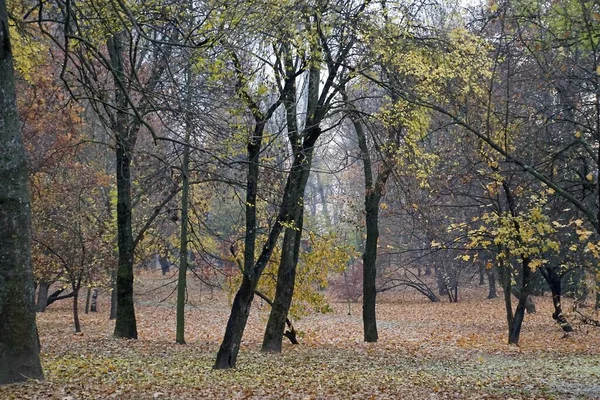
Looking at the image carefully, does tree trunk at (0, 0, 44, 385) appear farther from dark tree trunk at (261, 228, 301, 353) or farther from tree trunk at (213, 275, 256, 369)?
dark tree trunk at (261, 228, 301, 353)

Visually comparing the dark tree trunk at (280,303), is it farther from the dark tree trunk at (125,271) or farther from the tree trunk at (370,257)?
the dark tree trunk at (125,271)

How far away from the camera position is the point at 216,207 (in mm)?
40156

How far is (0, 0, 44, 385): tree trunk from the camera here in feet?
24.8

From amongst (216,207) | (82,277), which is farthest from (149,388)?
(216,207)

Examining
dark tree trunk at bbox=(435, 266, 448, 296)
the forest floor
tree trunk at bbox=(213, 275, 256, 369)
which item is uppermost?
dark tree trunk at bbox=(435, 266, 448, 296)

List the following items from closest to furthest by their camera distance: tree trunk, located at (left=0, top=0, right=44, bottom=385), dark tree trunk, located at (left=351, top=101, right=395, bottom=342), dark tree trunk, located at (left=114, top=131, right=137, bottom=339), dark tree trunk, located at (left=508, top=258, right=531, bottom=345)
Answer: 1. tree trunk, located at (left=0, top=0, right=44, bottom=385)
2. dark tree trunk, located at (left=114, top=131, right=137, bottom=339)
3. dark tree trunk, located at (left=351, top=101, right=395, bottom=342)
4. dark tree trunk, located at (left=508, top=258, right=531, bottom=345)

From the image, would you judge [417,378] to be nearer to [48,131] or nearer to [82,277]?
[82,277]

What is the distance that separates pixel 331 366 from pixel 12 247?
22.0 ft

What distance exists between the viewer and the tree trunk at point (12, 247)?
7.55m

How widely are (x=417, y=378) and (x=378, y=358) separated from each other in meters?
3.37

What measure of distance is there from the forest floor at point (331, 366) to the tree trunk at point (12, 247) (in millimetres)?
359

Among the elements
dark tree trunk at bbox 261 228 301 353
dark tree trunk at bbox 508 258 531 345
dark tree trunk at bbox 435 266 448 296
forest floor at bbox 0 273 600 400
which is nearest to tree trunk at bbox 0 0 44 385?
forest floor at bbox 0 273 600 400

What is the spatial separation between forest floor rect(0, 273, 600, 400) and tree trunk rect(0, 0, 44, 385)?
1.18 ft

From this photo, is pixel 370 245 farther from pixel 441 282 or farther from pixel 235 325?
pixel 441 282
